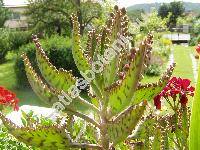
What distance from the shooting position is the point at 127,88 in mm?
1248

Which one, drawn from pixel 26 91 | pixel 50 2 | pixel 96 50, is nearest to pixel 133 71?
pixel 96 50

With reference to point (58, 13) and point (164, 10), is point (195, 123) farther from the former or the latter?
point (164, 10)

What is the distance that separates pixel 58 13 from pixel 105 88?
23.2 meters

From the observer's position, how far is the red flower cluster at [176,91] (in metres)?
2.23

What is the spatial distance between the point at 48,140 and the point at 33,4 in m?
24.0

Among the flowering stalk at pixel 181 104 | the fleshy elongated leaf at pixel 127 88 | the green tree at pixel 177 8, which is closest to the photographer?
the fleshy elongated leaf at pixel 127 88

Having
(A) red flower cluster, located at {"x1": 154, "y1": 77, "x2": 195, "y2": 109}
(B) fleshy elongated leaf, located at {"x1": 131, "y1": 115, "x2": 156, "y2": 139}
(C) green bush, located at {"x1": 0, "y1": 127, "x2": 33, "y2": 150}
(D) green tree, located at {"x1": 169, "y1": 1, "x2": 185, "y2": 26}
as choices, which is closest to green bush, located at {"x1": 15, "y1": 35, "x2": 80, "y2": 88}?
(C) green bush, located at {"x1": 0, "y1": 127, "x2": 33, "y2": 150}

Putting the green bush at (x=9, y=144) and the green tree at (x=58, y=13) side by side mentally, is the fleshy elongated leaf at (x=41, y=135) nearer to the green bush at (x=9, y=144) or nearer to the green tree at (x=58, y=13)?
the green bush at (x=9, y=144)

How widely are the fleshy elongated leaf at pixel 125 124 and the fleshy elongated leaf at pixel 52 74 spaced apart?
0.78 ft

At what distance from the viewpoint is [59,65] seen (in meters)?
→ 13.2

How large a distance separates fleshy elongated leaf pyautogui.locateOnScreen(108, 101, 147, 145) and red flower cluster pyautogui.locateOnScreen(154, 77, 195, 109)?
927 mm

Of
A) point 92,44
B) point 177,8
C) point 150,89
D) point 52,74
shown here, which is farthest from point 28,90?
point 177,8

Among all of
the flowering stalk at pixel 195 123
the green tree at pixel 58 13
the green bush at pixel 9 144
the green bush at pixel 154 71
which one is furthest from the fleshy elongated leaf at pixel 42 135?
the green tree at pixel 58 13

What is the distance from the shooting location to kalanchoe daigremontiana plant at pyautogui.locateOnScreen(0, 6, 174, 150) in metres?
1.26
